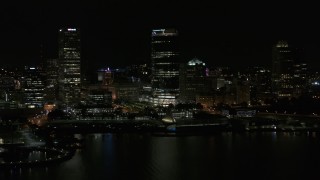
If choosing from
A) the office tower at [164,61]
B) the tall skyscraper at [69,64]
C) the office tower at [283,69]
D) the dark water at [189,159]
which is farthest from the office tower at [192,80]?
the dark water at [189,159]

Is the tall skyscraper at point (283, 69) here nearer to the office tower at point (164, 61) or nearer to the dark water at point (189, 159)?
the office tower at point (164, 61)

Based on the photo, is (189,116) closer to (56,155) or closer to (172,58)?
(172,58)

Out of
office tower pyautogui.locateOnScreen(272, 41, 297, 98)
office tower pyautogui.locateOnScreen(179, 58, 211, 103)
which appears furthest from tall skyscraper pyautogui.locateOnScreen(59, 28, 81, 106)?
office tower pyautogui.locateOnScreen(272, 41, 297, 98)

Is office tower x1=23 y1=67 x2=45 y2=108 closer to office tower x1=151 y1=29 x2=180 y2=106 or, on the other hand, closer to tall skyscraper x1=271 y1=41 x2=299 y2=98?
office tower x1=151 y1=29 x2=180 y2=106

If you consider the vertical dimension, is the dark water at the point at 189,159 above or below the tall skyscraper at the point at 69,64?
below

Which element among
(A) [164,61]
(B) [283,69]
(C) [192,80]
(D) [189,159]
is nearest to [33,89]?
(A) [164,61]

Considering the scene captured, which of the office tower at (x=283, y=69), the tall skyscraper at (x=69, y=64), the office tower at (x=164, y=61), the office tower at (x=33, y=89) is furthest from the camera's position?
the office tower at (x=283, y=69)

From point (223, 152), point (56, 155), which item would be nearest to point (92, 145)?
point (56, 155)
